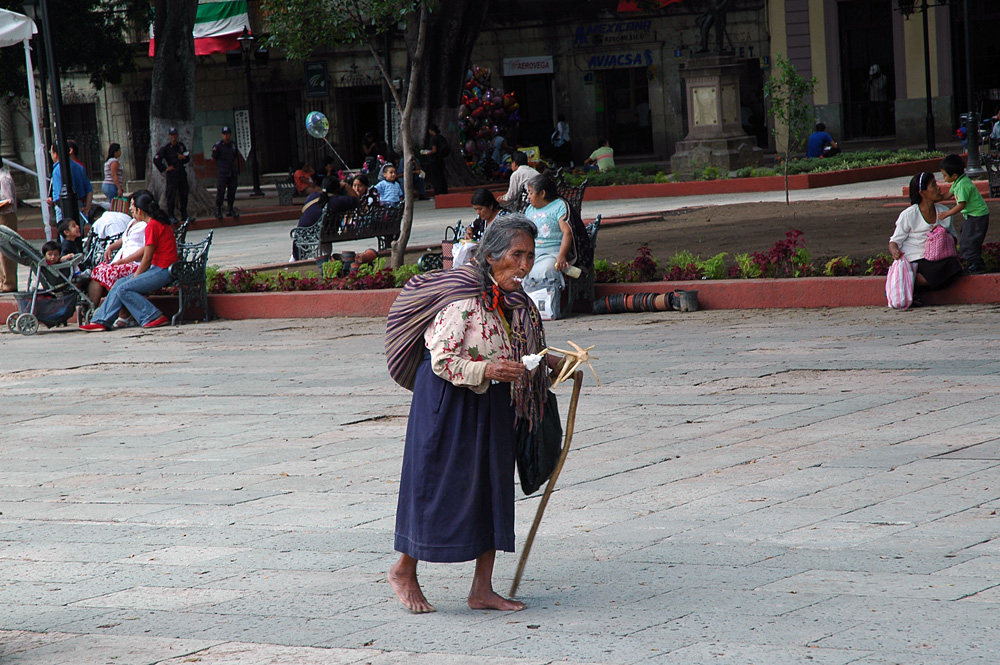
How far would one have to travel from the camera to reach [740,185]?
81.9 feet

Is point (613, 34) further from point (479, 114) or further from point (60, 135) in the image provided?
point (60, 135)

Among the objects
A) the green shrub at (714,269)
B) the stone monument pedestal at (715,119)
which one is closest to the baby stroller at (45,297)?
the green shrub at (714,269)

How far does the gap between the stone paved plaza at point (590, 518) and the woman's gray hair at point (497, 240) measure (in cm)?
123

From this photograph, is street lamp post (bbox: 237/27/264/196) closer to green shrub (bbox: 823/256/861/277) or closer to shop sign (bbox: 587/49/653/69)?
shop sign (bbox: 587/49/653/69)

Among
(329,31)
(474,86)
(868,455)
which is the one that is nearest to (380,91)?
(474,86)

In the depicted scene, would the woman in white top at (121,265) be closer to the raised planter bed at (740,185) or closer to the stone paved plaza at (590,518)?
the stone paved plaza at (590,518)

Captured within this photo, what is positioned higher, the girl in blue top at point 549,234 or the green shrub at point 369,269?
the girl in blue top at point 549,234

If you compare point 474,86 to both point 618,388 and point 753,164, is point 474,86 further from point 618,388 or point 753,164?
point 618,388

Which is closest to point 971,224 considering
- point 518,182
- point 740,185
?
point 518,182

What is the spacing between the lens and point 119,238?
14.6 metres

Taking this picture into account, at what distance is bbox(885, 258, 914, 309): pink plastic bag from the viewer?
11188mm

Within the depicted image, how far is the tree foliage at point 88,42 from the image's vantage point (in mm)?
35531

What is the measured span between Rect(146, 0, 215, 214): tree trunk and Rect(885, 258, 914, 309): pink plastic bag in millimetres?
18780

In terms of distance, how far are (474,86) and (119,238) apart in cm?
1884
